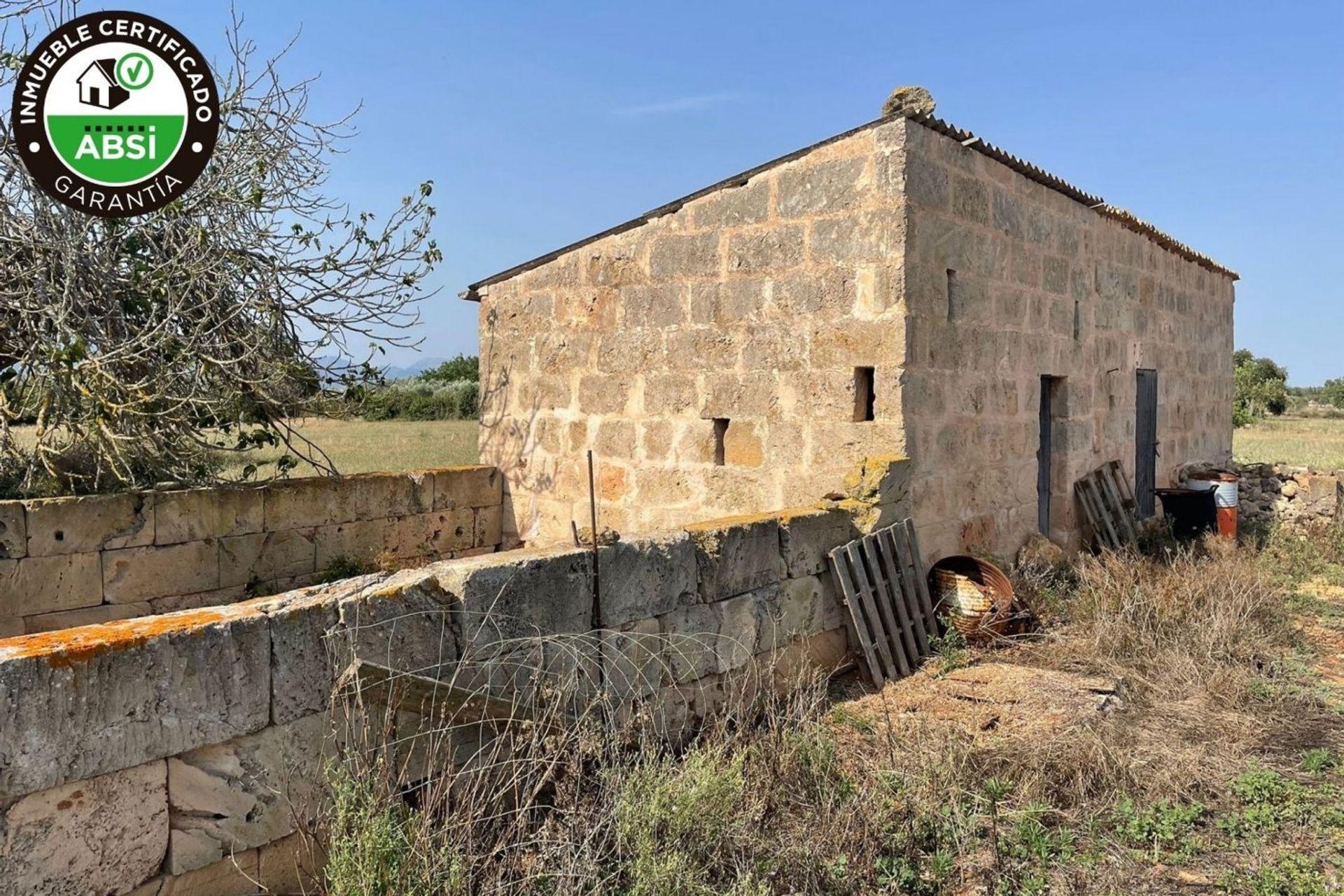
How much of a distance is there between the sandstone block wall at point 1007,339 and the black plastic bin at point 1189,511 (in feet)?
2.34

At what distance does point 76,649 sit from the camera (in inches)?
110

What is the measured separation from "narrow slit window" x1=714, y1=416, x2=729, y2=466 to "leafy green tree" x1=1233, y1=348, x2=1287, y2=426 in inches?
1319

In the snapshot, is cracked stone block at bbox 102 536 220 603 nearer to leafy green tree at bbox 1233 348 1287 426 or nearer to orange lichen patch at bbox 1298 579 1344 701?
orange lichen patch at bbox 1298 579 1344 701

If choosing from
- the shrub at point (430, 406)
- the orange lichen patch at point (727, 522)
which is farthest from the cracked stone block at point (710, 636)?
the shrub at point (430, 406)

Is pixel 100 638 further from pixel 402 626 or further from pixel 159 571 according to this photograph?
pixel 159 571

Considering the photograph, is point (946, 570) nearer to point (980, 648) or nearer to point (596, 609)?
point (980, 648)

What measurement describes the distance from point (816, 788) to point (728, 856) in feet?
2.51

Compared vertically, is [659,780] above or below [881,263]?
below

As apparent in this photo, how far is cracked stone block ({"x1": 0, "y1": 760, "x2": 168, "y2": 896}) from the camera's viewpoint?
8.77 feet

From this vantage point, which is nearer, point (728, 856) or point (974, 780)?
point (728, 856)

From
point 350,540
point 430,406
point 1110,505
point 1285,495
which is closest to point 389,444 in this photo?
point 430,406

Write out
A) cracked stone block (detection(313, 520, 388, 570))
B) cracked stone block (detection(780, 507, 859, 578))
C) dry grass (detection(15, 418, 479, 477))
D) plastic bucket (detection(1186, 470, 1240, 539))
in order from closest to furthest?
cracked stone block (detection(780, 507, 859, 578)) → cracked stone block (detection(313, 520, 388, 570)) → plastic bucket (detection(1186, 470, 1240, 539)) → dry grass (detection(15, 418, 479, 477))

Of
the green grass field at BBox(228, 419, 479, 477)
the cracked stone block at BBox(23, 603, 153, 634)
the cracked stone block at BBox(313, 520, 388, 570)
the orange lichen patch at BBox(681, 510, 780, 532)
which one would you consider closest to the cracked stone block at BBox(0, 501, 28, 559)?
the cracked stone block at BBox(23, 603, 153, 634)

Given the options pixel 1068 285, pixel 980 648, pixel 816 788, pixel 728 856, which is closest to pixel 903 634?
pixel 980 648
